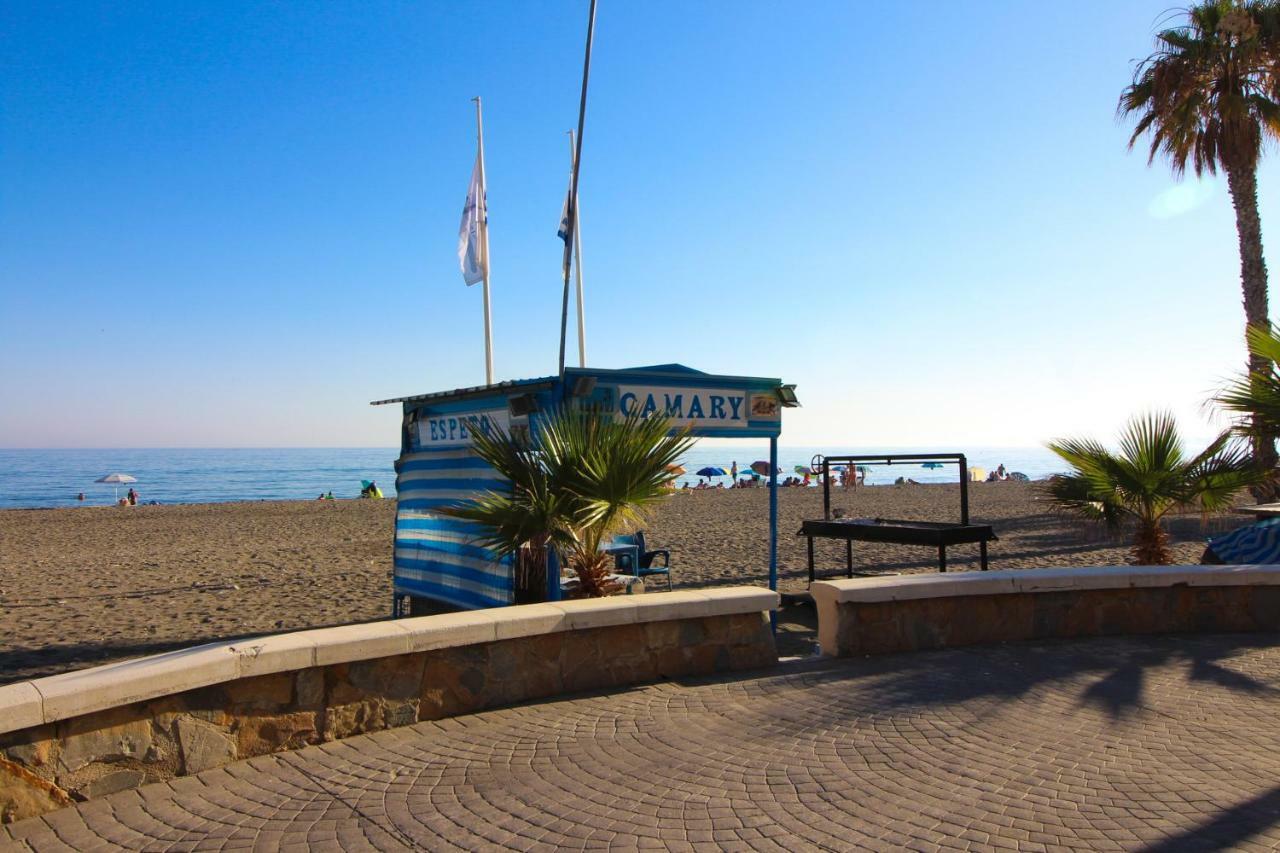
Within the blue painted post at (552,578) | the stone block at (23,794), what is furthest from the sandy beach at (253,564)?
the stone block at (23,794)

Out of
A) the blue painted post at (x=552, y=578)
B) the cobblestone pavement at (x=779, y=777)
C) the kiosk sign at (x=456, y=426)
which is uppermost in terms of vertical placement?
the kiosk sign at (x=456, y=426)

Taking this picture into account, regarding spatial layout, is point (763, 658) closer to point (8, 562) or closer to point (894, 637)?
point (894, 637)

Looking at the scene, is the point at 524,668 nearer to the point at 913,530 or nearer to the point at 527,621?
the point at 527,621

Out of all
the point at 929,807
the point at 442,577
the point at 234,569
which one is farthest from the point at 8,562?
the point at 929,807

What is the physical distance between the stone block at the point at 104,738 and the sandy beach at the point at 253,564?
14.9 ft

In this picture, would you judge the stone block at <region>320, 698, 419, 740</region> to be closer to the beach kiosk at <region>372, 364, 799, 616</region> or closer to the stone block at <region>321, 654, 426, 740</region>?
the stone block at <region>321, 654, 426, 740</region>

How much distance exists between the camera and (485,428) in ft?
24.7

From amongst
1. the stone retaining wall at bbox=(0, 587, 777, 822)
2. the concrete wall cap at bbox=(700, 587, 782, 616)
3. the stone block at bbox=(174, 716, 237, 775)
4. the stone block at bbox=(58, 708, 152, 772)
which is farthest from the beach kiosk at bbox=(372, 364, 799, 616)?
the stone block at bbox=(58, 708, 152, 772)

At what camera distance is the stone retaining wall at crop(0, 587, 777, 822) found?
3848mm

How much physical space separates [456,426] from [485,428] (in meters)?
0.58

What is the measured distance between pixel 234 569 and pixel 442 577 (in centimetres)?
897

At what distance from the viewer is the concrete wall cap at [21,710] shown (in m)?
3.62

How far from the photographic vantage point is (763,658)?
6270 millimetres

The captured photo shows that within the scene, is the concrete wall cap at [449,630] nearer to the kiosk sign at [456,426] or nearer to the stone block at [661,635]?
the stone block at [661,635]
